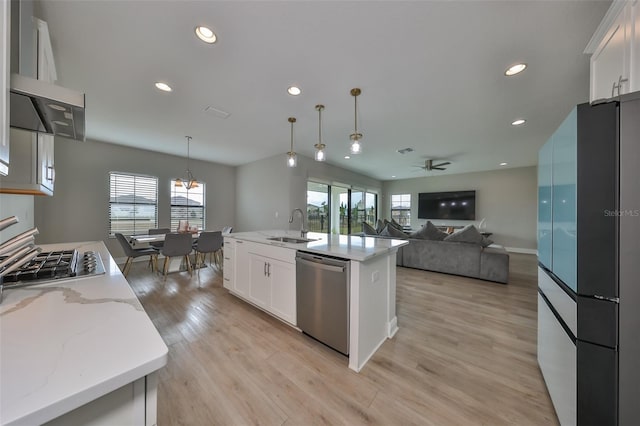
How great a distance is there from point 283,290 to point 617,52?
291 cm

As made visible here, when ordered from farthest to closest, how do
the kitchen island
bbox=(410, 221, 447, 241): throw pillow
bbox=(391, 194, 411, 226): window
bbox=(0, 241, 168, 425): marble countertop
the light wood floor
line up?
bbox=(391, 194, 411, 226): window → bbox=(410, 221, 447, 241): throw pillow → the kitchen island → the light wood floor → bbox=(0, 241, 168, 425): marble countertop

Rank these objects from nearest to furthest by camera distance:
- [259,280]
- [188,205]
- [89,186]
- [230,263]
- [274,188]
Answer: [259,280] < [230,263] < [89,186] < [274,188] < [188,205]

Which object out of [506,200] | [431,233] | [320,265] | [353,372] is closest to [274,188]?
[431,233]

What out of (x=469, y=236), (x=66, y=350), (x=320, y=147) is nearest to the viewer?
(x=66, y=350)

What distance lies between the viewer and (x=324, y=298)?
6.22 ft

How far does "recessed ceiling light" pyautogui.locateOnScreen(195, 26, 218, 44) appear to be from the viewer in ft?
5.73

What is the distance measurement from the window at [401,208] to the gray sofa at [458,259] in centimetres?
462

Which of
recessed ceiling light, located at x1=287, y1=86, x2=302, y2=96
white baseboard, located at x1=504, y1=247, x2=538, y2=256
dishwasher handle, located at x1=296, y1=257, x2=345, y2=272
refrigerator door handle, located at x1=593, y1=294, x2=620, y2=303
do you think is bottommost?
white baseboard, located at x1=504, y1=247, x2=538, y2=256

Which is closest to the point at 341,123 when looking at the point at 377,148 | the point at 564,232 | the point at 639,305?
the point at 377,148

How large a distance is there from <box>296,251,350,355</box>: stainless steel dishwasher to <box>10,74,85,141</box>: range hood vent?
169cm

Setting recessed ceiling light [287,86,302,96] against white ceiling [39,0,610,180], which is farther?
recessed ceiling light [287,86,302,96]

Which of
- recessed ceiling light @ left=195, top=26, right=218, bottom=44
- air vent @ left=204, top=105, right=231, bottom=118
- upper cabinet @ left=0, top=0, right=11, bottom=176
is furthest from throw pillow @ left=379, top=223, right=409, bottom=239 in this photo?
upper cabinet @ left=0, top=0, right=11, bottom=176

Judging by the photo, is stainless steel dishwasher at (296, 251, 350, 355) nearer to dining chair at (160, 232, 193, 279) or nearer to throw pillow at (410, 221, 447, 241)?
dining chair at (160, 232, 193, 279)

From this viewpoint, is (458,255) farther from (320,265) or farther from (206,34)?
(206,34)
